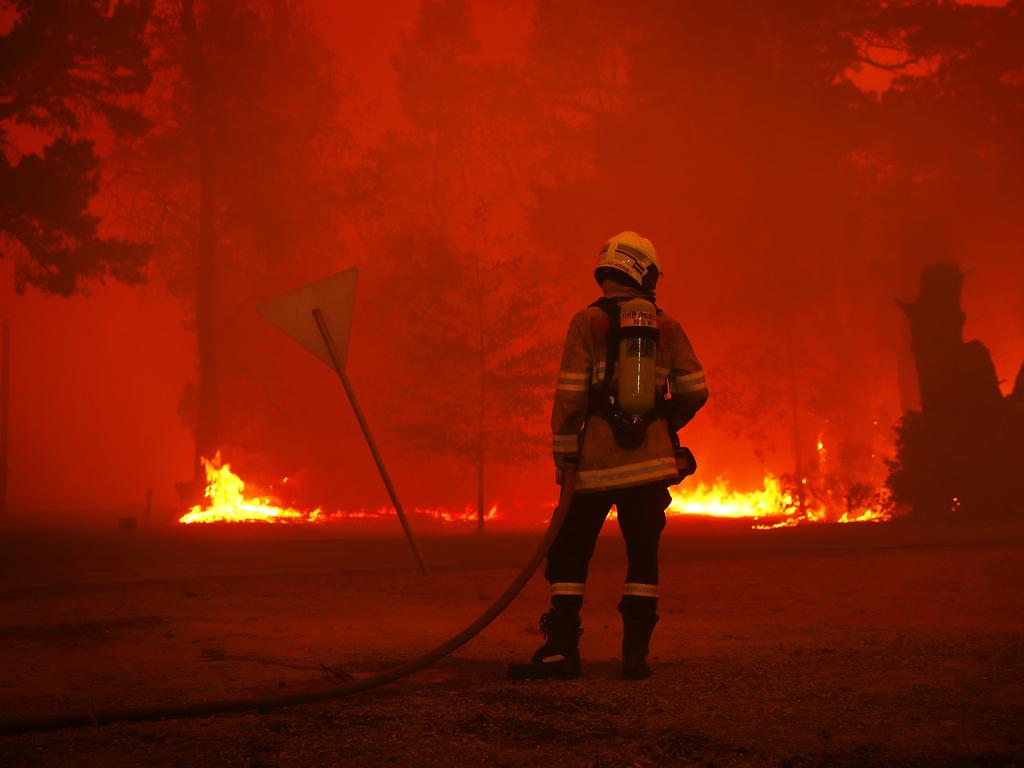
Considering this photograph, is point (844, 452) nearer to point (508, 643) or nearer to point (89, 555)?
point (89, 555)

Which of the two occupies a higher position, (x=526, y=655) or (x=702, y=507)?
(x=702, y=507)

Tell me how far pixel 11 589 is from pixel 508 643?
6.26 m

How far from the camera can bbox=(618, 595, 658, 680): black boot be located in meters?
5.48

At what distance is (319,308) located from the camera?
8.04 metres

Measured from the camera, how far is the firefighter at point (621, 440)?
18.5ft

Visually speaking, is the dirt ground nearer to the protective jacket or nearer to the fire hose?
the fire hose

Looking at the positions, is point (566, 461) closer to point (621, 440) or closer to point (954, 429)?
point (621, 440)

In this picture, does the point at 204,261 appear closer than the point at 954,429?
No

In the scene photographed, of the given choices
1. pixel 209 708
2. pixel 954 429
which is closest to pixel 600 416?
pixel 209 708

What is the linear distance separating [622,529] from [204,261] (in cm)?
2653

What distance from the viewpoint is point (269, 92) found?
104 feet

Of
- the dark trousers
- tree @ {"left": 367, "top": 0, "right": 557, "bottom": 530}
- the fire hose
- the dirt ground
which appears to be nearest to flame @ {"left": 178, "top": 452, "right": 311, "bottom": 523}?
tree @ {"left": 367, "top": 0, "right": 557, "bottom": 530}

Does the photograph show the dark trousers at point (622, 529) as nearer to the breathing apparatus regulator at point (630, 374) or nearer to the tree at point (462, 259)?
the breathing apparatus regulator at point (630, 374)

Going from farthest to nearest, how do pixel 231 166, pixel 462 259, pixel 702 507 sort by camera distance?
pixel 702 507 → pixel 231 166 → pixel 462 259
